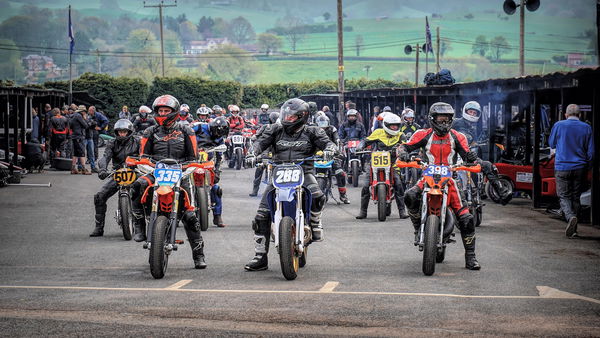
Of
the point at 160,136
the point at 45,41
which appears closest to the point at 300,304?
the point at 160,136

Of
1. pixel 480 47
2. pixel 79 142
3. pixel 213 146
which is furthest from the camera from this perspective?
pixel 480 47

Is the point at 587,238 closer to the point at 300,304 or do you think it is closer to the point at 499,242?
the point at 499,242

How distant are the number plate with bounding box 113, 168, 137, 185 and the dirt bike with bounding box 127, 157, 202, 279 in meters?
3.83

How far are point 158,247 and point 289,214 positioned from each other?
1480 mm

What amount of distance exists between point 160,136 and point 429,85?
19.6 m

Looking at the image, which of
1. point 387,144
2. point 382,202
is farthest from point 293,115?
point 387,144

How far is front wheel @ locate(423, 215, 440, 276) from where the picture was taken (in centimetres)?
1055

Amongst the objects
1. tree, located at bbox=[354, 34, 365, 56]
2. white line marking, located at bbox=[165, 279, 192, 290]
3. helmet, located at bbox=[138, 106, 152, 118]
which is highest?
tree, located at bbox=[354, 34, 365, 56]

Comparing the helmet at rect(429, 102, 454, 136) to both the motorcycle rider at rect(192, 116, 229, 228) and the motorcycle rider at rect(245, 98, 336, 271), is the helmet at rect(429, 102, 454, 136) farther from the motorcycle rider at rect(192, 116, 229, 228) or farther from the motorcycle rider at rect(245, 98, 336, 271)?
the motorcycle rider at rect(192, 116, 229, 228)

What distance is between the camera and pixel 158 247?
10289mm

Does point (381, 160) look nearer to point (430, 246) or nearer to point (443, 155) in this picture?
point (443, 155)

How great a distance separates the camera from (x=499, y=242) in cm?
1424

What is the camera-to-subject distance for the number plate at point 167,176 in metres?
10.8

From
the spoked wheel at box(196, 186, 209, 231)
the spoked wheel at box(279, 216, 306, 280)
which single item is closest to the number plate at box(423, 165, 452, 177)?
the spoked wheel at box(279, 216, 306, 280)
